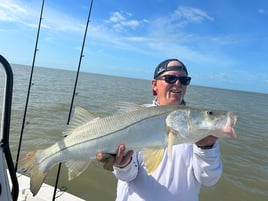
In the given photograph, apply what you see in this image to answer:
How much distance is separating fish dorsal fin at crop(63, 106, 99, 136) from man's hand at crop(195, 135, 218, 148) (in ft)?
2.99

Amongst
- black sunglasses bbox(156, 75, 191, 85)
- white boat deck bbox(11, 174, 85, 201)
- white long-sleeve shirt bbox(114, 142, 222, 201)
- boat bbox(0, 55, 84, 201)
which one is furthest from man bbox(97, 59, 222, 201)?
white boat deck bbox(11, 174, 85, 201)

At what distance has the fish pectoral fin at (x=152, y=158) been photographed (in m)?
2.26

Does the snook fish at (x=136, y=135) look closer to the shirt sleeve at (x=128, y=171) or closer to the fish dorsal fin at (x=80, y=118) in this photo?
the fish dorsal fin at (x=80, y=118)

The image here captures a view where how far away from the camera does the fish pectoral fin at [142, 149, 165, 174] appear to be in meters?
2.26

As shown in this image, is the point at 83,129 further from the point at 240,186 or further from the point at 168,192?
the point at 240,186

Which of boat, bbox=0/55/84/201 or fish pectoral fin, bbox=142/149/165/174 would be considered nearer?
boat, bbox=0/55/84/201

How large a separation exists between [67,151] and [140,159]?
761 mm

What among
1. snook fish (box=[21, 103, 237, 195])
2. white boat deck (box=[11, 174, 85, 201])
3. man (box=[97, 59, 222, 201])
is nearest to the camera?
snook fish (box=[21, 103, 237, 195])

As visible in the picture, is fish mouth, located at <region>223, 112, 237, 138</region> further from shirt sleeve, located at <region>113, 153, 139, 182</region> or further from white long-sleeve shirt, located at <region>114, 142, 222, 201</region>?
shirt sleeve, located at <region>113, 153, 139, 182</region>

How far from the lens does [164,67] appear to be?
3.13m

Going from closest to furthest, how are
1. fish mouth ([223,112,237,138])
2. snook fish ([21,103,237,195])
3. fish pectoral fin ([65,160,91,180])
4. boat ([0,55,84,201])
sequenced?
boat ([0,55,84,201]), fish mouth ([223,112,237,138]), snook fish ([21,103,237,195]), fish pectoral fin ([65,160,91,180])

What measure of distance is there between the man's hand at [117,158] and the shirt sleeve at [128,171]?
0.05 metres

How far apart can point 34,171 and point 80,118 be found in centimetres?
57

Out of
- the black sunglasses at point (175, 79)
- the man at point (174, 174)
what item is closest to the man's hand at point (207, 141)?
the man at point (174, 174)
